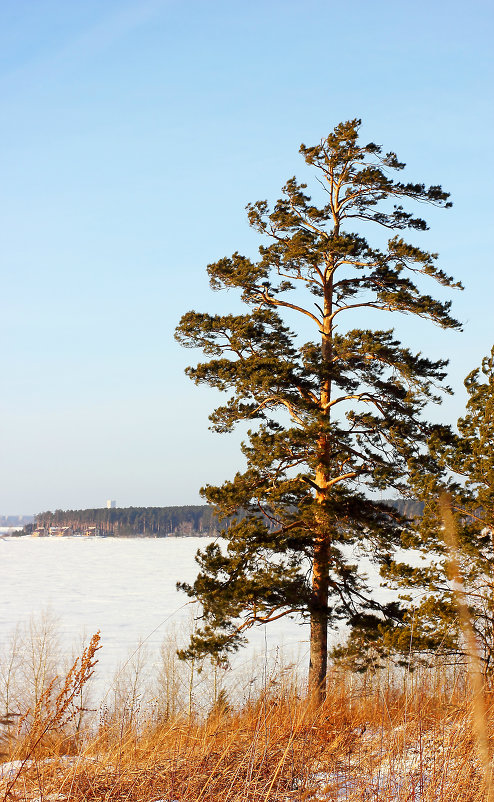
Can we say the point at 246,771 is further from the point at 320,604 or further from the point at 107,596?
the point at 107,596

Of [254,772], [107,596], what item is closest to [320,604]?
[254,772]

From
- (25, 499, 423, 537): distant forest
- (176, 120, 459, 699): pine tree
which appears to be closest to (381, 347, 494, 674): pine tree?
(176, 120, 459, 699): pine tree

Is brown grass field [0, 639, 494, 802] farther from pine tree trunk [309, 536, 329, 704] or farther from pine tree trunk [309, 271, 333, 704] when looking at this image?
pine tree trunk [309, 536, 329, 704]

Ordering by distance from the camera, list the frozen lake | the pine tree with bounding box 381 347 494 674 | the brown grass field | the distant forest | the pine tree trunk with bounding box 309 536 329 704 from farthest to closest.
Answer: the distant forest
the frozen lake
the pine tree trunk with bounding box 309 536 329 704
the pine tree with bounding box 381 347 494 674
the brown grass field

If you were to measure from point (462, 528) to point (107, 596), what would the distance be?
2093 inches

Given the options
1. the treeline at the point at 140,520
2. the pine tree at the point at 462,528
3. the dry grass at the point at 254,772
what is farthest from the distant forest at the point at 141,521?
the dry grass at the point at 254,772

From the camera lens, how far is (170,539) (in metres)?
136

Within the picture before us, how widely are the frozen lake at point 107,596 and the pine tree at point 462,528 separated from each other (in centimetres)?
491

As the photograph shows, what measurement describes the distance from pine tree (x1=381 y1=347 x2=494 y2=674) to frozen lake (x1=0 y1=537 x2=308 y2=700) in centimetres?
491

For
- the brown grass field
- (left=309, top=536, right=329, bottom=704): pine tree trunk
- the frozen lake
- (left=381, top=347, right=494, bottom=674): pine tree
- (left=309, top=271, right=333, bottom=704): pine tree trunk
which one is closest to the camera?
the brown grass field

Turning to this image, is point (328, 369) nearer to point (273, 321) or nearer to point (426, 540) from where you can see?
point (273, 321)

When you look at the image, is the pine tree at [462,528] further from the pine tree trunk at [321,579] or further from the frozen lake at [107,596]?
the frozen lake at [107,596]

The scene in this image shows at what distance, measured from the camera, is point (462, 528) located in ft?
38.6

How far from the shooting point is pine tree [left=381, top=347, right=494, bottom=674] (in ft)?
37.6
